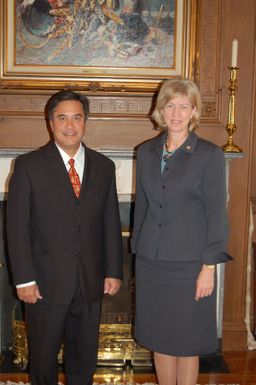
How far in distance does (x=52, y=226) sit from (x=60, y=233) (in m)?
0.04

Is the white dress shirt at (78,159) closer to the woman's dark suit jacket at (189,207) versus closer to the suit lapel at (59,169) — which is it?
the suit lapel at (59,169)

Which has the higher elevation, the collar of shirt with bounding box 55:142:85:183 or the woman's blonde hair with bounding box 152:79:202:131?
the woman's blonde hair with bounding box 152:79:202:131

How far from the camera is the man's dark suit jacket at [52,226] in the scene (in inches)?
75.3

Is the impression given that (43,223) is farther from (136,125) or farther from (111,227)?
(136,125)

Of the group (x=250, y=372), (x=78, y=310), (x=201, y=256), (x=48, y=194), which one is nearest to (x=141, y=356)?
(x=250, y=372)

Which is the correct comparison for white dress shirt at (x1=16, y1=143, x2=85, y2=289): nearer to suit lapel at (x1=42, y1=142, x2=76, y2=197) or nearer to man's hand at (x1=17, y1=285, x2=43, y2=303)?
suit lapel at (x1=42, y1=142, x2=76, y2=197)

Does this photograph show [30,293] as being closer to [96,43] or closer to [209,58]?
[96,43]

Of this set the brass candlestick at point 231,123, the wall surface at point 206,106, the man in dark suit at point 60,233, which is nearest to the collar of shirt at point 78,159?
the man in dark suit at point 60,233

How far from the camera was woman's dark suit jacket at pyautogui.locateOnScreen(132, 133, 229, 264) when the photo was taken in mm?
1900

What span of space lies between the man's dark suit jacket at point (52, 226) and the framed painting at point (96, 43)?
1.06 metres

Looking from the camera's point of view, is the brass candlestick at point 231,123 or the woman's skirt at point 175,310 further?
the brass candlestick at point 231,123

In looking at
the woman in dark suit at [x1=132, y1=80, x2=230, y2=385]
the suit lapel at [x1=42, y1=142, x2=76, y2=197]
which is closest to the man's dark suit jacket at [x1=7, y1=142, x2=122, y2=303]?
the suit lapel at [x1=42, y1=142, x2=76, y2=197]

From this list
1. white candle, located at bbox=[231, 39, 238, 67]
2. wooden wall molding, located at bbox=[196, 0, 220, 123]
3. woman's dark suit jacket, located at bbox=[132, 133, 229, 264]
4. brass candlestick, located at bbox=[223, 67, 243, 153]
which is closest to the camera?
woman's dark suit jacket, located at bbox=[132, 133, 229, 264]

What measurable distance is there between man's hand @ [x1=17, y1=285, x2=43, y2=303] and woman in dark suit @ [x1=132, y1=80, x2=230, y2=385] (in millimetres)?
406
